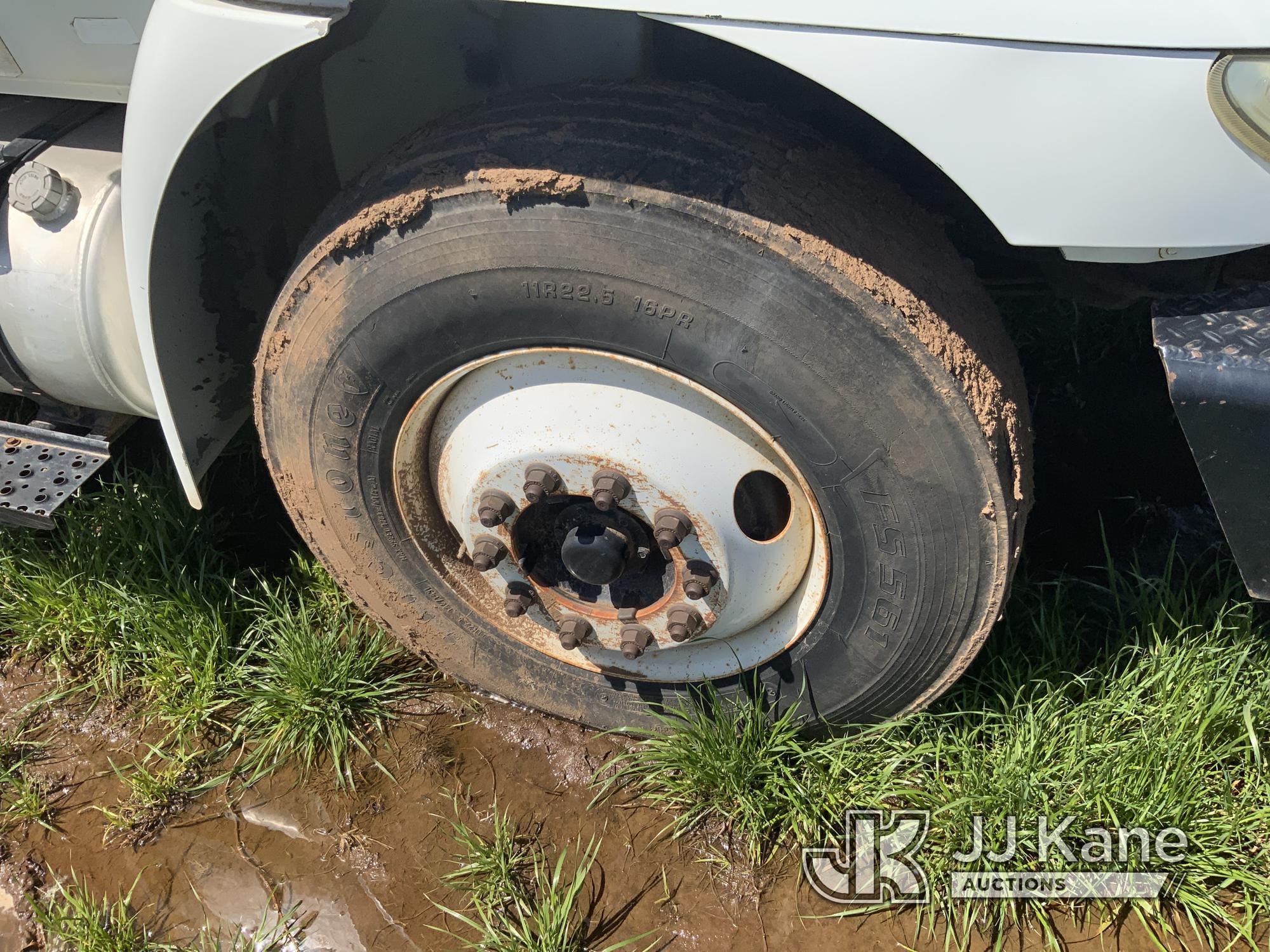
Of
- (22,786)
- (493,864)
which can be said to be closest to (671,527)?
(493,864)

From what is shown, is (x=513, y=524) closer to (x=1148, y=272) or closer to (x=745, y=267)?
(x=745, y=267)

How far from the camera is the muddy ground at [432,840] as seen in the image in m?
1.89

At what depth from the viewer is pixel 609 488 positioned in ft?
5.59

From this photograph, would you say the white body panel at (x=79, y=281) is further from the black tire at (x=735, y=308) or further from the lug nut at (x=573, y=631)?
the lug nut at (x=573, y=631)

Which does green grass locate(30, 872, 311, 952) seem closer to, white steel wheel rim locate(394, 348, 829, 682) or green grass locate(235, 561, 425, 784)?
green grass locate(235, 561, 425, 784)

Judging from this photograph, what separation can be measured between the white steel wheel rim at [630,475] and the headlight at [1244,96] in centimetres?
75

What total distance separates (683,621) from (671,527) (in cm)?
21

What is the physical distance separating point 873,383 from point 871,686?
668mm

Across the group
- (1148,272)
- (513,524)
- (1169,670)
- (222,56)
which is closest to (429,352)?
(513,524)

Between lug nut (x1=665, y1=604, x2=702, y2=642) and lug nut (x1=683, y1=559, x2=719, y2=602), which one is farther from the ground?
lug nut (x1=683, y1=559, x2=719, y2=602)

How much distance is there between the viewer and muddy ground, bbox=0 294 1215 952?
1895 millimetres

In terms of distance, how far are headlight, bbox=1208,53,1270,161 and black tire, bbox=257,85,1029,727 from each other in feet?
1.41

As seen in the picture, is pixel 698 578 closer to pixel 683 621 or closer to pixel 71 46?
pixel 683 621

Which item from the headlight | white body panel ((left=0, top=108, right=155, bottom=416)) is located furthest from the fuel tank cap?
the headlight
